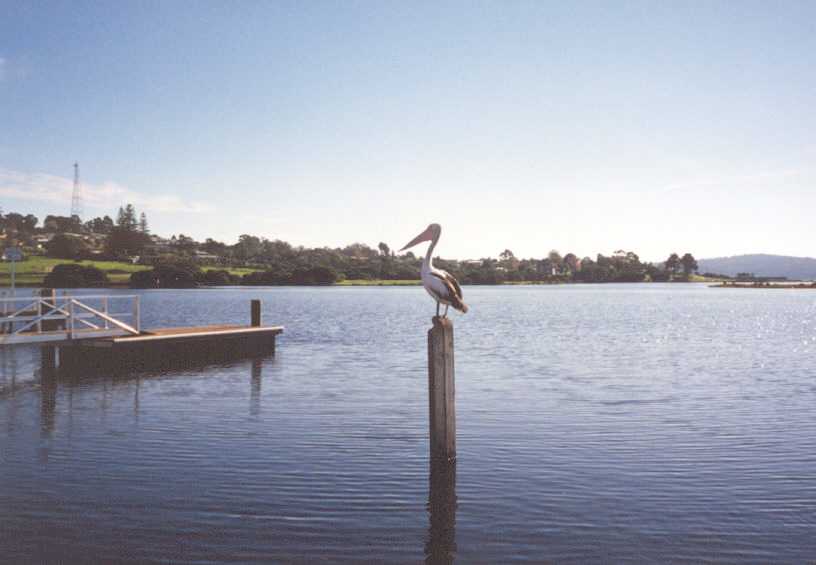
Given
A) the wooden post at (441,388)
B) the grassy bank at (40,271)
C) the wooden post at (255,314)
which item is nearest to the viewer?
the wooden post at (441,388)

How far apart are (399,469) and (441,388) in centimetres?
226

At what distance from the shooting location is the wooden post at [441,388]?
13250mm

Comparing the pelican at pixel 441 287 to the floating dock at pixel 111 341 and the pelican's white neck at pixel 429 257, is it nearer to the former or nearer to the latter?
the pelican's white neck at pixel 429 257

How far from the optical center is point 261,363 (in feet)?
108

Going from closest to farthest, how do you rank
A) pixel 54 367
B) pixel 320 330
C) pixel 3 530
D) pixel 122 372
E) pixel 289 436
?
1. pixel 3 530
2. pixel 289 436
3. pixel 54 367
4. pixel 122 372
5. pixel 320 330

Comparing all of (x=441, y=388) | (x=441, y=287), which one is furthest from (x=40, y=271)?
(x=441, y=388)

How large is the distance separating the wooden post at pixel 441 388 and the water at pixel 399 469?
2.27ft

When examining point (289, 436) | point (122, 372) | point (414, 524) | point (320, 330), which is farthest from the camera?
point (320, 330)

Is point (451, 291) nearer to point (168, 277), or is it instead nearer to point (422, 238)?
point (422, 238)

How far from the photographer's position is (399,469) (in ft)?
47.6

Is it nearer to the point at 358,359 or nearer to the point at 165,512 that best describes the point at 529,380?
the point at 358,359

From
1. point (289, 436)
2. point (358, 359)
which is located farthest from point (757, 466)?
point (358, 359)

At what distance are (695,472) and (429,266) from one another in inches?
268

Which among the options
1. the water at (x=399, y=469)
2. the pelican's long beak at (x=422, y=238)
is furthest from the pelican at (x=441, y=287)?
the water at (x=399, y=469)
